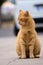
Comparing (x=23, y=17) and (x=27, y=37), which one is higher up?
(x=23, y=17)

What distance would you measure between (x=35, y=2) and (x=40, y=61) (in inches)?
390

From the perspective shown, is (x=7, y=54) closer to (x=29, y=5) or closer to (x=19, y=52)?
(x=19, y=52)

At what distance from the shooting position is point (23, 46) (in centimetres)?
999

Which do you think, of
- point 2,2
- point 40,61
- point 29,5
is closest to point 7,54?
point 40,61

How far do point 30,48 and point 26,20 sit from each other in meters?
0.70

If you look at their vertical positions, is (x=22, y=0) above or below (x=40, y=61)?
above

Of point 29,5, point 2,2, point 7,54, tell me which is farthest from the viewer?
point 2,2

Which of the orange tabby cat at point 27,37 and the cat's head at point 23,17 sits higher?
the cat's head at point 23,17

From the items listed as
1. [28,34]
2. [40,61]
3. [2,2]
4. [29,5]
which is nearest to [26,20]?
[28,34]

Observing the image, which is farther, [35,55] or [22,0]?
[22,0]

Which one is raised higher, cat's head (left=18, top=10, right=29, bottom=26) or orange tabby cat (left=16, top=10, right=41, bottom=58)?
cat's head (left=18, top=10, right=29, bottom=26)

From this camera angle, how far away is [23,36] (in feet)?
32.9

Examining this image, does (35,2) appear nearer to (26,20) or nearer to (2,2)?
(26,20)

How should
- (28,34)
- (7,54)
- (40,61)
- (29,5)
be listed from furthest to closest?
(29,5), (7,54), (28,34), (40,61)
